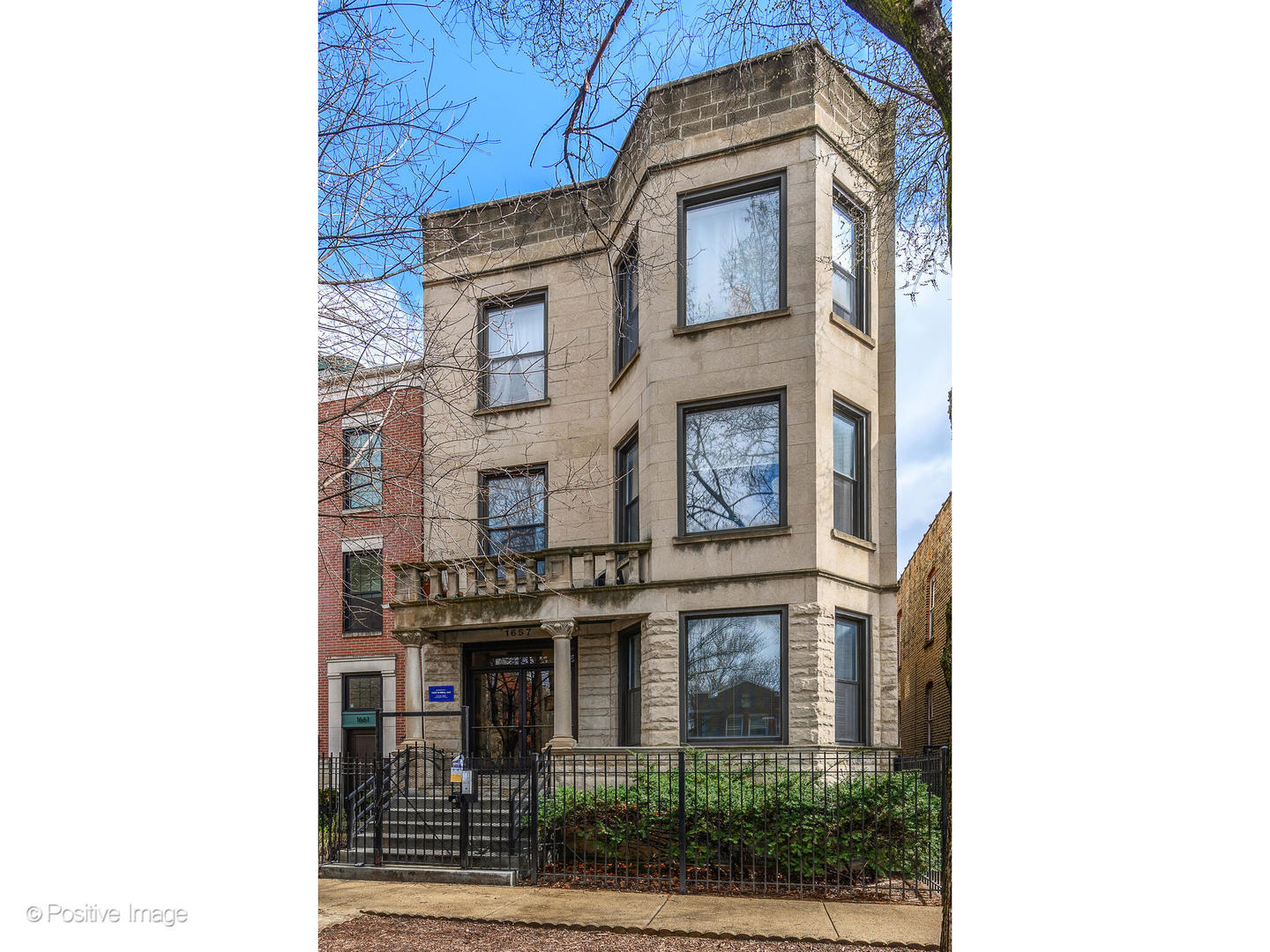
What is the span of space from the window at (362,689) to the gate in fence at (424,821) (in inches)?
126

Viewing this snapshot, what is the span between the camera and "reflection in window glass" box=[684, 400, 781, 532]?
733 centimetres

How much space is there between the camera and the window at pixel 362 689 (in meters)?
10.4

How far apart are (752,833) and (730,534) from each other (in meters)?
2.25

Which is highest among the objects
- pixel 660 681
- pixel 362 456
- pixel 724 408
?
pixel 724 408

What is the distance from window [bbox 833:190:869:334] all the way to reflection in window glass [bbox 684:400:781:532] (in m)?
0.96

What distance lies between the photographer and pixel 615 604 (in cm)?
785

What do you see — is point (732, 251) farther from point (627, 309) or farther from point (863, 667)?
point (863, 667)

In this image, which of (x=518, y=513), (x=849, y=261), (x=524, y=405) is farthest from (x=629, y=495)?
(x=849, y=261)

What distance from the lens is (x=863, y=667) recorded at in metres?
7.43

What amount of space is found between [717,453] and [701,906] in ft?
11.2

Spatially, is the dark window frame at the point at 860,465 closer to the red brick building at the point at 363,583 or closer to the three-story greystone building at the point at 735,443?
the three-story greystone building at the point at 735,443
